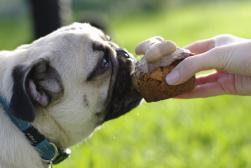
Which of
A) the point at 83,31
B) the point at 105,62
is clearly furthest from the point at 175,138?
the point at 83,31

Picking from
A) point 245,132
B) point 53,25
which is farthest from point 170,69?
point 53,25

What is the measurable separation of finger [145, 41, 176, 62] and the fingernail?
5.5 inches

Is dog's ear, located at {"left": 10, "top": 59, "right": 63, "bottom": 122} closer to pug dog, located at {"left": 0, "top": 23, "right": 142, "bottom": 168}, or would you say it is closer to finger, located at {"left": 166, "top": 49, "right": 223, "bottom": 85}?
pug dog, located at {"left": 0, "top": 23, "right": 142, "bottom": 168}

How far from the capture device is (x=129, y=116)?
703 centimetres

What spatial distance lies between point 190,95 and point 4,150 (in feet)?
4.51

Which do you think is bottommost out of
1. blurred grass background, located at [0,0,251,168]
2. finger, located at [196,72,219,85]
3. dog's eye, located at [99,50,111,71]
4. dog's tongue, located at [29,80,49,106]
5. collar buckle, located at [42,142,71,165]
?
blurred grass background, located at [0,0,251,168]

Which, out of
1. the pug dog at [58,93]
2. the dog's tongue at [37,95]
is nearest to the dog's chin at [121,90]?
the pug dog at [58,93]

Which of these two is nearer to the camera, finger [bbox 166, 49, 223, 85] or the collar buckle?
finger [bbox 166, 49, 223, 85]

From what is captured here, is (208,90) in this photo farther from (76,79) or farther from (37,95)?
(37,95)

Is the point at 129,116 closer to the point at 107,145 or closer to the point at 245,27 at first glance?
the point at 107,145

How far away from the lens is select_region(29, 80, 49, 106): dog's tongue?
403cm

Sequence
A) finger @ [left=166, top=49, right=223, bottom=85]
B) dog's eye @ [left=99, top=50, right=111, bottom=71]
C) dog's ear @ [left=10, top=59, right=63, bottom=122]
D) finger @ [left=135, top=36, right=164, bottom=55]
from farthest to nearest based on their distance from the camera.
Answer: dog's eye @ [left=99, top=50, right=111, bottom=71] → finger @ [left=135, top=36, right=164, bottom=55] → finger @ [left=166, top=49, right=223, bottom=85] → dog's ear @ [left=10, top=59, right=63, bottom=122]

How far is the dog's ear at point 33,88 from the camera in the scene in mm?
3758

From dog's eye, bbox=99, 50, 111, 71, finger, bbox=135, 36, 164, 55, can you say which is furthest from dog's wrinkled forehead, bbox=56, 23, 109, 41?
finger, bbox=135, 36, 164, 55
